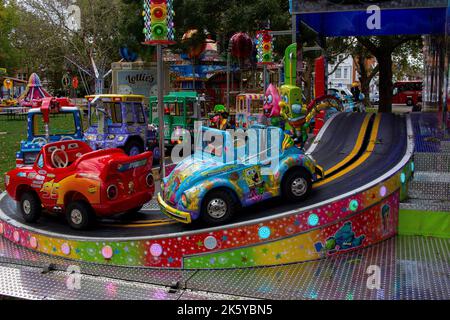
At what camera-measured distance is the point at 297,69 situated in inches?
508

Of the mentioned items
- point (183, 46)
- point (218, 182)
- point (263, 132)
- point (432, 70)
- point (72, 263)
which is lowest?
point (72, 263)

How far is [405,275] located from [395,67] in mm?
59665

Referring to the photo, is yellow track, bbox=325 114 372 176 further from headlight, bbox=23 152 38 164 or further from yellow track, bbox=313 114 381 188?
headlight, bbox=23 152 38 164

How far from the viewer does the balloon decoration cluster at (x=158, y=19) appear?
26.0 ft

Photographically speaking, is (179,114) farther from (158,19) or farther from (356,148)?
(158,19)

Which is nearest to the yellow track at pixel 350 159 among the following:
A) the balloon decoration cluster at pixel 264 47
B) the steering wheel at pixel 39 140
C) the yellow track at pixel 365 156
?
the yellow track at pixel 365 156

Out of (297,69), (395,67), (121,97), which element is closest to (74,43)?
(121,97)

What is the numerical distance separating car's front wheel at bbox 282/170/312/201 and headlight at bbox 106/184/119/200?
87.7 inches

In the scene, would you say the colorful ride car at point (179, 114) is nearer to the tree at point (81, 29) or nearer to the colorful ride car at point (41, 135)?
the colorful ride car at point (41, 135)

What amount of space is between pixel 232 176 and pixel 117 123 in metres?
8.29

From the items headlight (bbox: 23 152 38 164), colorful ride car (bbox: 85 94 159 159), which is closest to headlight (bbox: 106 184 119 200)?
headlight (bbox: 23 152 38 164)

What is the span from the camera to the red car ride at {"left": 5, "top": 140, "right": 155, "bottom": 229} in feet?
22.0
